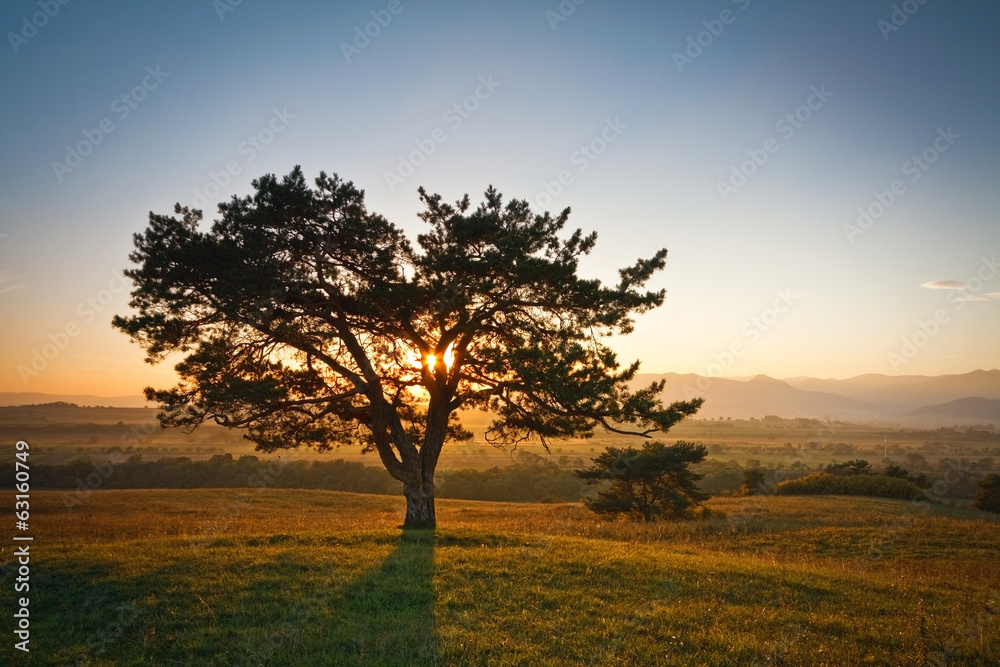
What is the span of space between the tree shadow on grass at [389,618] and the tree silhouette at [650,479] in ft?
78.6

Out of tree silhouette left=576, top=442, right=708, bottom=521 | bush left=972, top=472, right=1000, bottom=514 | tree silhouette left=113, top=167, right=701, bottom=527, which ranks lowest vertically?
bush left=972, top=472, right=1000, bottom=514

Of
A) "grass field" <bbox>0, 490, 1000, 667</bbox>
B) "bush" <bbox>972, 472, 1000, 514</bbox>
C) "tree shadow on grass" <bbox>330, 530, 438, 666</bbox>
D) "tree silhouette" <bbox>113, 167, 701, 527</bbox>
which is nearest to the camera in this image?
"tree shadow on grass" <bbox>330, 530, 438, 666</bbox>

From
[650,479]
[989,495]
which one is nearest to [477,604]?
[650,479]

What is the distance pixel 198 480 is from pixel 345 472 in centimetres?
1730

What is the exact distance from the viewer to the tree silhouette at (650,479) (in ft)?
112

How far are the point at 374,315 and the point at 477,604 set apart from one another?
1110cm

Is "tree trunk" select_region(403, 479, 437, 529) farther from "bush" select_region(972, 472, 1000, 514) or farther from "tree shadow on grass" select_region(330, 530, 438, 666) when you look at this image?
"bush" select_region(972, 472, 1000, 514)

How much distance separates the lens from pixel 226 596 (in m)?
9.97

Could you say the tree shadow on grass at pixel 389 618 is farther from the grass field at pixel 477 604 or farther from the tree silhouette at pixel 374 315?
the tree silhouette at pixel 374 315

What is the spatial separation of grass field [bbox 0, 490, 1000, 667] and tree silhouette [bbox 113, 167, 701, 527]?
412 centimetres

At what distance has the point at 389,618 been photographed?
29.8 ft

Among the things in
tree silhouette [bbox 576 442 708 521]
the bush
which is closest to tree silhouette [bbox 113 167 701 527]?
tree silhouette [bbox 576 442 708 521]

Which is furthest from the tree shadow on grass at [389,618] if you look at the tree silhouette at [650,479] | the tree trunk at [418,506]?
the tree silhouette at [650,479]

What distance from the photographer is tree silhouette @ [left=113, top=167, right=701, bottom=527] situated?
56.1 ft
